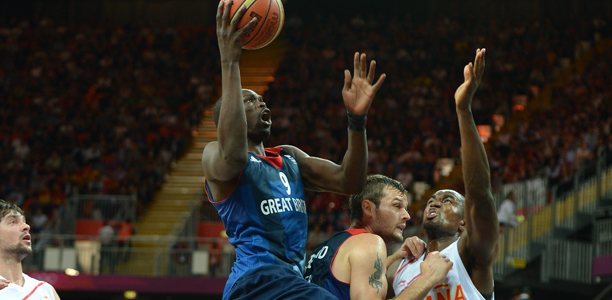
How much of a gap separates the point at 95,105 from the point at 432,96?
11165mm

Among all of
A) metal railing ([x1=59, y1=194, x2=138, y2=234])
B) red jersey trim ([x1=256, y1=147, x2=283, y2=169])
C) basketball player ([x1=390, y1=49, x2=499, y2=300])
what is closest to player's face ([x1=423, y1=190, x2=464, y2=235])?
basketball player ([x1=390, y1=49, x2=499, y2=300])

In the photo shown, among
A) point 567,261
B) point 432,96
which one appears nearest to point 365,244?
point 567,261

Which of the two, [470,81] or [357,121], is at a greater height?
[470,81]

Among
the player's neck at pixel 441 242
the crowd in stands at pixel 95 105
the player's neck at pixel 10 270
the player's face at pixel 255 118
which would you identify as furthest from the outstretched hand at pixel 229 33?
the crowd in stands at pixel 95 105

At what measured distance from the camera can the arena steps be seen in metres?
14.8

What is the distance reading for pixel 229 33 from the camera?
399 centimetres

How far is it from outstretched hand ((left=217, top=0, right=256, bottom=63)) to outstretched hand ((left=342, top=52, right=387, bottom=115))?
708 mm

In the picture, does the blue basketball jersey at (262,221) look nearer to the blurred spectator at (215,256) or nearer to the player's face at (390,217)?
the player's face at (390,217)

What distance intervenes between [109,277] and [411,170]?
7.93 meters

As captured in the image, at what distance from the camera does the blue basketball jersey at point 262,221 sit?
4035 mm

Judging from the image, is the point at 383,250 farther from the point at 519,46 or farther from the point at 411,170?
the point at 519,46

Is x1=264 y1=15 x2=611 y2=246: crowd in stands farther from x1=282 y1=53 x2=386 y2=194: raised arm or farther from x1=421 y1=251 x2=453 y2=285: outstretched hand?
x1=421 y1=251 x2=453 y2=285: outstretched hand

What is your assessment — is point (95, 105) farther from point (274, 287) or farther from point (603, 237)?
point (274, 287)

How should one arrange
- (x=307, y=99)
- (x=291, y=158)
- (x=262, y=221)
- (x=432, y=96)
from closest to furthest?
(x=262, y=221), (x=291, y=158), (x=432, y=96), (x=307, y=99)
